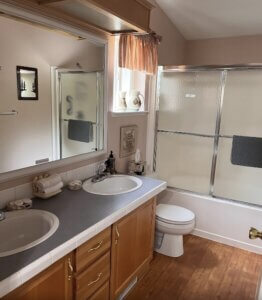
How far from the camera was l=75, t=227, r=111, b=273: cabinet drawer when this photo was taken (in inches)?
56.1

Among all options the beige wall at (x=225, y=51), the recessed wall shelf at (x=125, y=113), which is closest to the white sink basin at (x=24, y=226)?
the recessed wall shelf at (x=125, y=113)

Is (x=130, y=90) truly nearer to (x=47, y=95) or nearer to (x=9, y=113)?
(x=47, y=95)

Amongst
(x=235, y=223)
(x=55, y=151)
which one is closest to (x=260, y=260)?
(x=235, y=223)

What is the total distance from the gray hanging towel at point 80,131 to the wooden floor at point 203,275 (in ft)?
4.28

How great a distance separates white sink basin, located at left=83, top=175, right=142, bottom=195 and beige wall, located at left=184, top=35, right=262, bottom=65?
2.13 metres

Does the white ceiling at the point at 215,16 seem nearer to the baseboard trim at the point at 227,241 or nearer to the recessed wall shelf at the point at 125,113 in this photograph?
the recessed wall shelf at the point at 125,113

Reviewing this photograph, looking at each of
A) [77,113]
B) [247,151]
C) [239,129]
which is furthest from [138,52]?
[247,151]

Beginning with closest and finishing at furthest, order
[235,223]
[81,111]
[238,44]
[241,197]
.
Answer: [81,111] < [235,223] < [241,197] < [238,44]

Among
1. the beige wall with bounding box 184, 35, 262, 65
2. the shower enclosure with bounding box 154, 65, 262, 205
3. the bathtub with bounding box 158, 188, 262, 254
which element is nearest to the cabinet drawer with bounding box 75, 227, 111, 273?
the bathtub with bounding box 158, 188, 262, 254

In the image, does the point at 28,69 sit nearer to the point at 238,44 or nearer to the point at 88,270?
the point at 88,270

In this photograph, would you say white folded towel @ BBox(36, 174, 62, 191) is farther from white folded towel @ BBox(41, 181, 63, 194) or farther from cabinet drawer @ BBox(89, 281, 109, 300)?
cabinet drawer @ BBox(89, 281, 109, 300)

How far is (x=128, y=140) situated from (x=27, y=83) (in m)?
1.27

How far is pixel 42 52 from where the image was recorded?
1.75 meters

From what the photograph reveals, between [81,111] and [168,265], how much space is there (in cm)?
162
